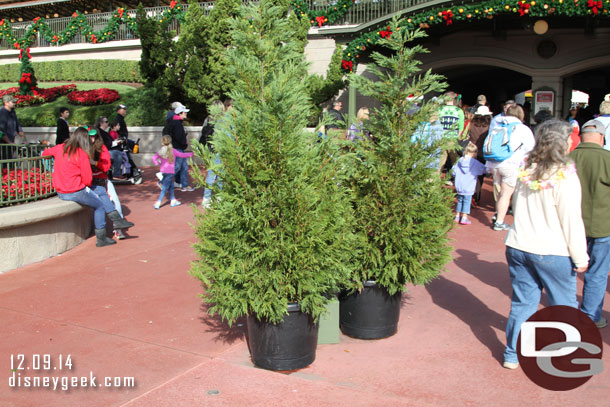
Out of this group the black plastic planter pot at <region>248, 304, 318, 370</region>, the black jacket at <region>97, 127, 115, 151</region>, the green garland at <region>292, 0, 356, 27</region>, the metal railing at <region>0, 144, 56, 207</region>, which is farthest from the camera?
the green garland at <region>292, 0, 356, 27</region>

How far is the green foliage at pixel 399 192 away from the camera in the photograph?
486 cm

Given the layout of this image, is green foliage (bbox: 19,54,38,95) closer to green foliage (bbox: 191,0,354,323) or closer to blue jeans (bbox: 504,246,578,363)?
green foliage (bbox: 191,0,354,323)

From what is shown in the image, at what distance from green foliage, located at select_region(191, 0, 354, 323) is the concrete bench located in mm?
3766

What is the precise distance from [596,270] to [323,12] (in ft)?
47.8

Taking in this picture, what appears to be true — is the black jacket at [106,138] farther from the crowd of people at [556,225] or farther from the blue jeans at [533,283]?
the blue jeans at [533,283]

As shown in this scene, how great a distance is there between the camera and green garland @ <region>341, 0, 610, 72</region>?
480 inches

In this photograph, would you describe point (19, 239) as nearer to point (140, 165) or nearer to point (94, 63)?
point (140, 165)

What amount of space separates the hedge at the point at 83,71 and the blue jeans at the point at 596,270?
23.2 meters

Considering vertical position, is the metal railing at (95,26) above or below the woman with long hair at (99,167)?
above

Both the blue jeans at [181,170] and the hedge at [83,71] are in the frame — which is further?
the hedge at [83,71]

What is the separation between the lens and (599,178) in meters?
4.87

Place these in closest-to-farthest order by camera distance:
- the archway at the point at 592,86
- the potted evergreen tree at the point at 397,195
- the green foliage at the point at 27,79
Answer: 1. the potted evergreen tree at the point at 397,195
2. the archway at the point at 592,86
3. the green foliage at the point at 27,79

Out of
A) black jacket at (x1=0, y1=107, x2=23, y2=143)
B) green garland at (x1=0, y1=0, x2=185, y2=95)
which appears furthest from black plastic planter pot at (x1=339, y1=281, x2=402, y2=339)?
green garland at (x1=0, y1=0, x2=185, y2=95)

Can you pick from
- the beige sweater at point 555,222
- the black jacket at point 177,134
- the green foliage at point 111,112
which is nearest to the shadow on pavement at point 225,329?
the beige sweater at point 555,222
